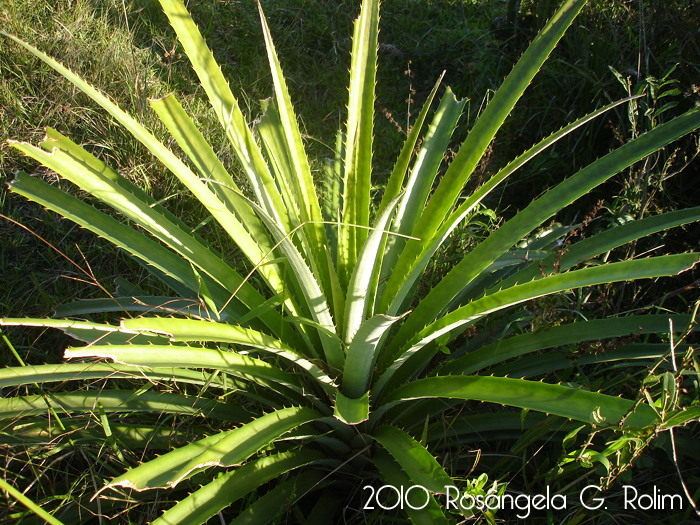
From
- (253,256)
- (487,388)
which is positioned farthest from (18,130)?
(487,388)

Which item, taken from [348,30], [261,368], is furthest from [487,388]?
[348,30]

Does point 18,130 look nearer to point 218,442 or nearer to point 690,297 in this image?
point 218,442

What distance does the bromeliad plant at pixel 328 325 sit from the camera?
108cm

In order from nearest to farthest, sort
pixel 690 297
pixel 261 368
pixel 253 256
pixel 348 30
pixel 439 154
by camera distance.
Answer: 1. pixel 261 368
2. pixel 253 256
3. pixel 439 154
4. pixel 690 297
5. pixel 348 30

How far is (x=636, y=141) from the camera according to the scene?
1298 millimetres

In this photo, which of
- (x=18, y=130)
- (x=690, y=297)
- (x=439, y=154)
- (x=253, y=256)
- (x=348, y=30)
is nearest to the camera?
(x=253, y=256)

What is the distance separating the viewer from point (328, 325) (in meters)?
1.25

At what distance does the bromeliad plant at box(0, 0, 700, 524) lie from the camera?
108 centimetres

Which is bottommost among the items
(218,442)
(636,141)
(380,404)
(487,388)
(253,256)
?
(380,404)

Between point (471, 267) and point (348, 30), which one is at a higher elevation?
point (348, 30)

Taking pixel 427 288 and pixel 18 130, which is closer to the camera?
pixel 427 288

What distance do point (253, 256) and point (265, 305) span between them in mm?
153

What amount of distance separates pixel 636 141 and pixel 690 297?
3.38 ft

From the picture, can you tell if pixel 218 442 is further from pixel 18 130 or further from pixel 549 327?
pixel 18 130
